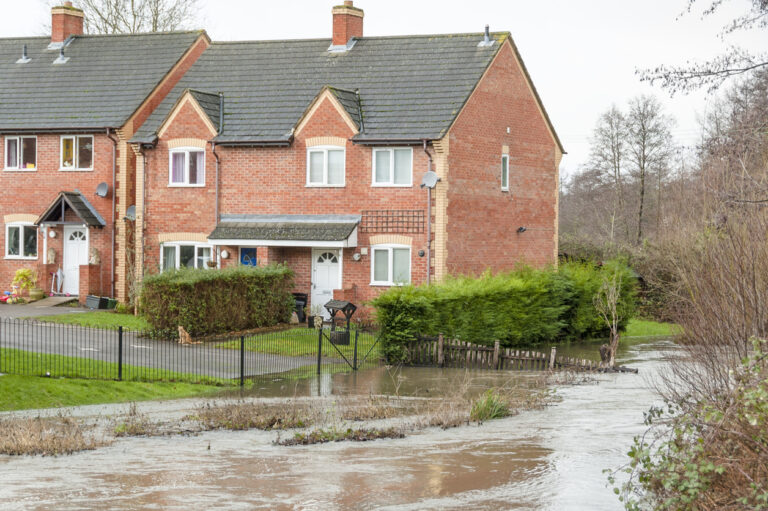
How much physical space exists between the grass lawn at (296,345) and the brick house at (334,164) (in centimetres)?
420

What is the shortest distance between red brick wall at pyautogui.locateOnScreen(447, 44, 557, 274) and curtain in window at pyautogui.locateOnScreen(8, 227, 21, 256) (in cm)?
1634

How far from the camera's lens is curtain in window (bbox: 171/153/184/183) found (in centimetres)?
3559

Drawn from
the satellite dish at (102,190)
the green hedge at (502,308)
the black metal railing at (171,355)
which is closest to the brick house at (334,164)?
the satellite dish at (102,190)

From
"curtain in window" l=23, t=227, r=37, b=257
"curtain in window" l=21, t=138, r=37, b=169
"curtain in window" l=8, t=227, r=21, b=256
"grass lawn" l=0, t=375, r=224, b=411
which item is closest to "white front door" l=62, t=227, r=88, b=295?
"curtain in window" l=23, t=227, r=37, b=257

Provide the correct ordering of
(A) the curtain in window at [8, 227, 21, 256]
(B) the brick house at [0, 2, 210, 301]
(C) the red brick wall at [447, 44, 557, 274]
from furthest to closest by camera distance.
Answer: (A) the curtain in window at [8, 227, 21, 256] < (B) the brick house at [0, 2, 210, 301] < (C) the red brick wall at [447, 44, 557, 274]

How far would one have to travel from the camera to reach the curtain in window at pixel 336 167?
1335 inches

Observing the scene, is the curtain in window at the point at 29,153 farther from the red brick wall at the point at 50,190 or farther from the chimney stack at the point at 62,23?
the chimney stack at the point at 62,23

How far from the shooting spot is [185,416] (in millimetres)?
18438

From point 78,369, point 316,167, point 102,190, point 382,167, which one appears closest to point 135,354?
point 78,369

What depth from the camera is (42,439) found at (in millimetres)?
15375

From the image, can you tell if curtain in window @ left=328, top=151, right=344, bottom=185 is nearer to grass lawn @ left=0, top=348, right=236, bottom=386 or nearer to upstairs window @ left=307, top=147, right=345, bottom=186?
upstairs window @ left=307, top=147, right=345, bottom=186

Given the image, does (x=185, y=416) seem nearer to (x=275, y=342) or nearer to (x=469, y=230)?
(x=275, y=342)

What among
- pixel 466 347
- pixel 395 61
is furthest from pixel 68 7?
pixel 466 347

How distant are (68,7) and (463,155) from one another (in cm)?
1871
